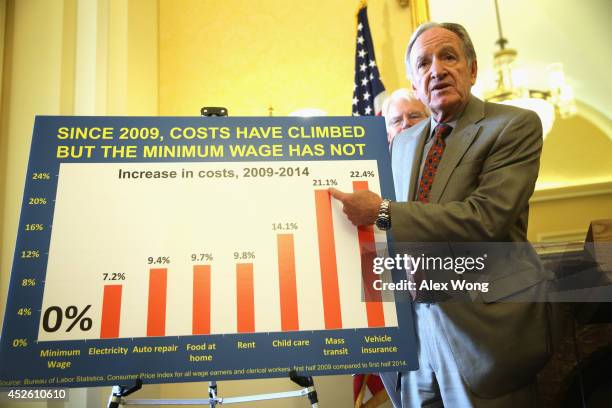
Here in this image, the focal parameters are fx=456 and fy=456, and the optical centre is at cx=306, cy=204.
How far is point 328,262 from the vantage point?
1.27 metres

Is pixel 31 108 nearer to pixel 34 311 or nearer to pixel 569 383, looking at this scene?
pixel 34 311

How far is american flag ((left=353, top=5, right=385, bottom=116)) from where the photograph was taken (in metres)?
3.24

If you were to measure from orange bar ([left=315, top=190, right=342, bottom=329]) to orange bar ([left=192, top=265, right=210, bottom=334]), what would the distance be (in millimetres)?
313

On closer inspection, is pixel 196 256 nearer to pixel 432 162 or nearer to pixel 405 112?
pixel 432 162

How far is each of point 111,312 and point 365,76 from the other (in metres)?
2.64

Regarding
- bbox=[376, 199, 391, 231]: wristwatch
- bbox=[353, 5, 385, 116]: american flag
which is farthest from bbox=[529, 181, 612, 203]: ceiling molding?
bbox=[376, 199, 391, 231]: wristwatch

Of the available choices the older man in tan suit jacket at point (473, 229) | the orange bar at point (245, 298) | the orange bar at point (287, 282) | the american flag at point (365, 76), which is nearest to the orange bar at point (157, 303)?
the orange bar at point (245, 298)

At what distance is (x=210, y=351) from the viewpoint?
1173mm

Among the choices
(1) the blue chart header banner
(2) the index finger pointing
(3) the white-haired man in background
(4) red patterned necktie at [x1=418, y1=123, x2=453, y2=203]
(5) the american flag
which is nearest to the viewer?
(1) the blue chart header banner

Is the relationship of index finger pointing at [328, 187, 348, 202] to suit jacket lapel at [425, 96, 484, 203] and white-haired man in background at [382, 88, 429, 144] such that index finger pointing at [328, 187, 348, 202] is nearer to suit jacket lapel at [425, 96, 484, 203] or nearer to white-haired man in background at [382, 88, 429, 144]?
suit jacket lapel at [425, 96, 484, 203]

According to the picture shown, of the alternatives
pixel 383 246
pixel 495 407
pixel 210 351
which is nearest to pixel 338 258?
pixel 383 246

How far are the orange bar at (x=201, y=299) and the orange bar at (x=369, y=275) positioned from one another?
428mm

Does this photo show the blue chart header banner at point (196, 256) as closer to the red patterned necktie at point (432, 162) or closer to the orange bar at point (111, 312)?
the orange bar at point (111, 312)

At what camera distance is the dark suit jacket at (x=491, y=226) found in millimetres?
1181
